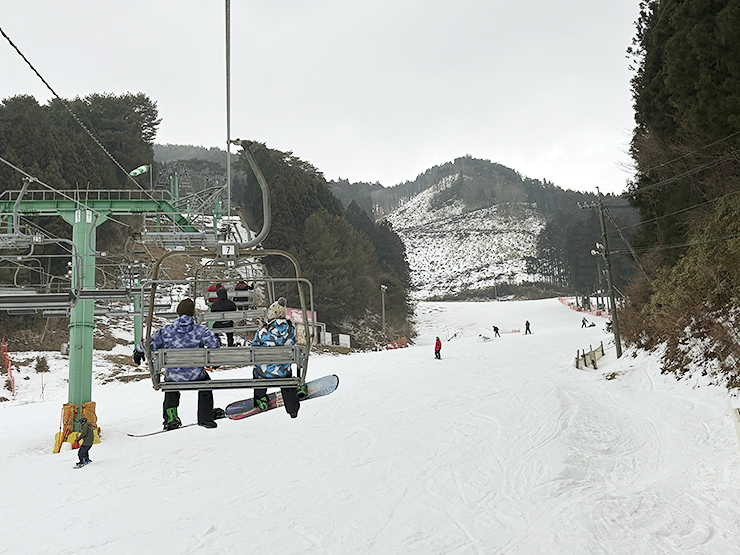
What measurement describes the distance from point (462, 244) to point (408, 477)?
13545 centimetres

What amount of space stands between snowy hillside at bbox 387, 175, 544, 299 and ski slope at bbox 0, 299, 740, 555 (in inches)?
Result: 3324

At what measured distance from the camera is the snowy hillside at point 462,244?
11106 cm

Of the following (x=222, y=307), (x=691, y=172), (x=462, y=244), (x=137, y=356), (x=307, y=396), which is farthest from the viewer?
(x=462, y=244)

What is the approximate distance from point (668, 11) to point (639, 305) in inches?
466

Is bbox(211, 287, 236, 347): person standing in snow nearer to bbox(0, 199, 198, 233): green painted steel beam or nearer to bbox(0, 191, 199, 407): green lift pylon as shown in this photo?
bbox(0, 199, 198, 233): green painted steel beam

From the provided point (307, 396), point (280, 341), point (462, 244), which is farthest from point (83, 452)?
point (462, 244)

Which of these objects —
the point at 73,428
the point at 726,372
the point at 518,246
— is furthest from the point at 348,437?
the point at 518,246

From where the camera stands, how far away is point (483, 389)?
718 inches

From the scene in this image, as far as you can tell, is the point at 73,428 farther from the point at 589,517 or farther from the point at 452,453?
the point at 589,517

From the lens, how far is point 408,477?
9.66 metres

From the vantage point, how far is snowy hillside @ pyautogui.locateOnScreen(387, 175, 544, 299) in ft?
364

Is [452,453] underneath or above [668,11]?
underneath

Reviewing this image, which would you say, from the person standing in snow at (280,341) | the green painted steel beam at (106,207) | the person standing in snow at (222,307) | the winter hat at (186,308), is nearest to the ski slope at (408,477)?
the person standing in snow at (280,341)

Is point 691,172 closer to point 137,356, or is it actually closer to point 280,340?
point 280,340
